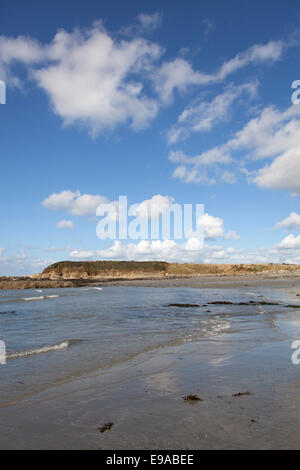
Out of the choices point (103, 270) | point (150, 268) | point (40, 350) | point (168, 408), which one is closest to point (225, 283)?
point (40, 350)

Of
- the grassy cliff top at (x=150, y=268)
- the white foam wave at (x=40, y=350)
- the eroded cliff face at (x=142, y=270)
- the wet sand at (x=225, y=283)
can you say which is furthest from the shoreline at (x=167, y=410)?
the grassy cliff top at (x=150, y=268)

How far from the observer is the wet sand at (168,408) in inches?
167

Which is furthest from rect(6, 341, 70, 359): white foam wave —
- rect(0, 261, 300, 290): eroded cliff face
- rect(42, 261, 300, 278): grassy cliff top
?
rect(42, 261, 300, 278): grassy cliff top

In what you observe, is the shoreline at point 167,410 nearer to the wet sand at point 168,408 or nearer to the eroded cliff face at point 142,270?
the wet sand at point 168,408

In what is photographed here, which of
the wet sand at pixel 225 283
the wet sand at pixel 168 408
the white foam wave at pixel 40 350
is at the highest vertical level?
the wet sand at pixel 168 408

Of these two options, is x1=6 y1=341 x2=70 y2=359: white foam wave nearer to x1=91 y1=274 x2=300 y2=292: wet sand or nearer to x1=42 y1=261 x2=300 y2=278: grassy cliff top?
x1=91 y1=274 x2=300 y2=292: wet sand

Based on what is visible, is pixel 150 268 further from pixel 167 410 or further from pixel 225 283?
pixel 167 410

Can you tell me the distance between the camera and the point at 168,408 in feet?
17.5

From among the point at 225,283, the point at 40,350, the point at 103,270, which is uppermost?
the point at 40,350

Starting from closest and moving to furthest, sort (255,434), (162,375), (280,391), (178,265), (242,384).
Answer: (255,434), (280,391), (242,384), (162,375), (178,265)
